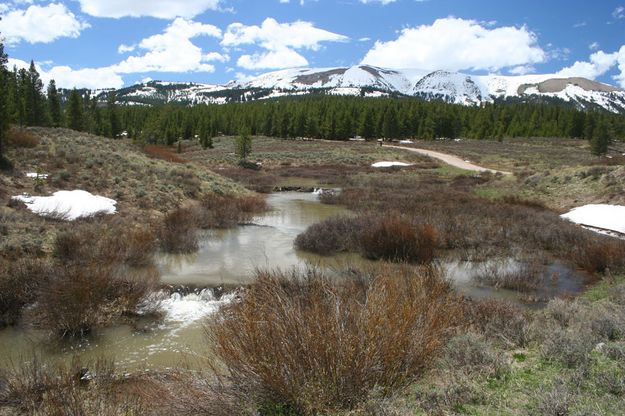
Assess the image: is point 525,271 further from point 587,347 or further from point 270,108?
point 270,108

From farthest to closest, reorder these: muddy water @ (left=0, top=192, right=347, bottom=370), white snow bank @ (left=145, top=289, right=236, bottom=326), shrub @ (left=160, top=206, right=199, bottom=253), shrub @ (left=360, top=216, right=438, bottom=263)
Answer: shrub @ (left=160, top=206, right=199, bottom=253) < shrub @ (left=360, top=216, right=438, bottom=263) < white snow bank @ (left=145, top=289, right=236, bottom=326) < muddy water @ (left=0, top=192, right=347, bottom=370)

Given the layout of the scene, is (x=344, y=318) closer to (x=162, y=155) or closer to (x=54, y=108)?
(x=162, y=155)

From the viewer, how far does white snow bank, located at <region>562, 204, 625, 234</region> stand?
18766 millimetres

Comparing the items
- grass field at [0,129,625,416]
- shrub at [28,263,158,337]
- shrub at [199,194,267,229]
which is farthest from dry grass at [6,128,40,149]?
shrub at [28,263,158,337]

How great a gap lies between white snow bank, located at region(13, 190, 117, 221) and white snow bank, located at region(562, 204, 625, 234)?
20.3 m

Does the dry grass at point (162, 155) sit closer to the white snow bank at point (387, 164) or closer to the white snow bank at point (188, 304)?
the white snow bank at point (387, 164)

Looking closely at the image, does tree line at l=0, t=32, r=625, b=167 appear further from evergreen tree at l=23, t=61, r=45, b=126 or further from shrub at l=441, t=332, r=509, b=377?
shrub at l=441, t=332, r=509, b=377

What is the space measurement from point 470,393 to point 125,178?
21422 mm

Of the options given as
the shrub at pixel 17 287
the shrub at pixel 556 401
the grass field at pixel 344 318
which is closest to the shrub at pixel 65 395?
the grass field at pixel 344 318

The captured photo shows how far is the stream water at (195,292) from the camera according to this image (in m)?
7.83

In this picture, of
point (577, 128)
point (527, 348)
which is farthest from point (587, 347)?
point (577, 128)

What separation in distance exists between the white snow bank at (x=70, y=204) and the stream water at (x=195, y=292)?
4.56 meters

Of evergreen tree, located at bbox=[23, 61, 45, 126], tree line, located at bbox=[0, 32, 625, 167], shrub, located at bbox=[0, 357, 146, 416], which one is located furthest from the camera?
tree line, located at bbox=[0, 32, 625, 167]

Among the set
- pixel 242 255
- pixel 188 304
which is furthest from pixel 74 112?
pixel 188 304
